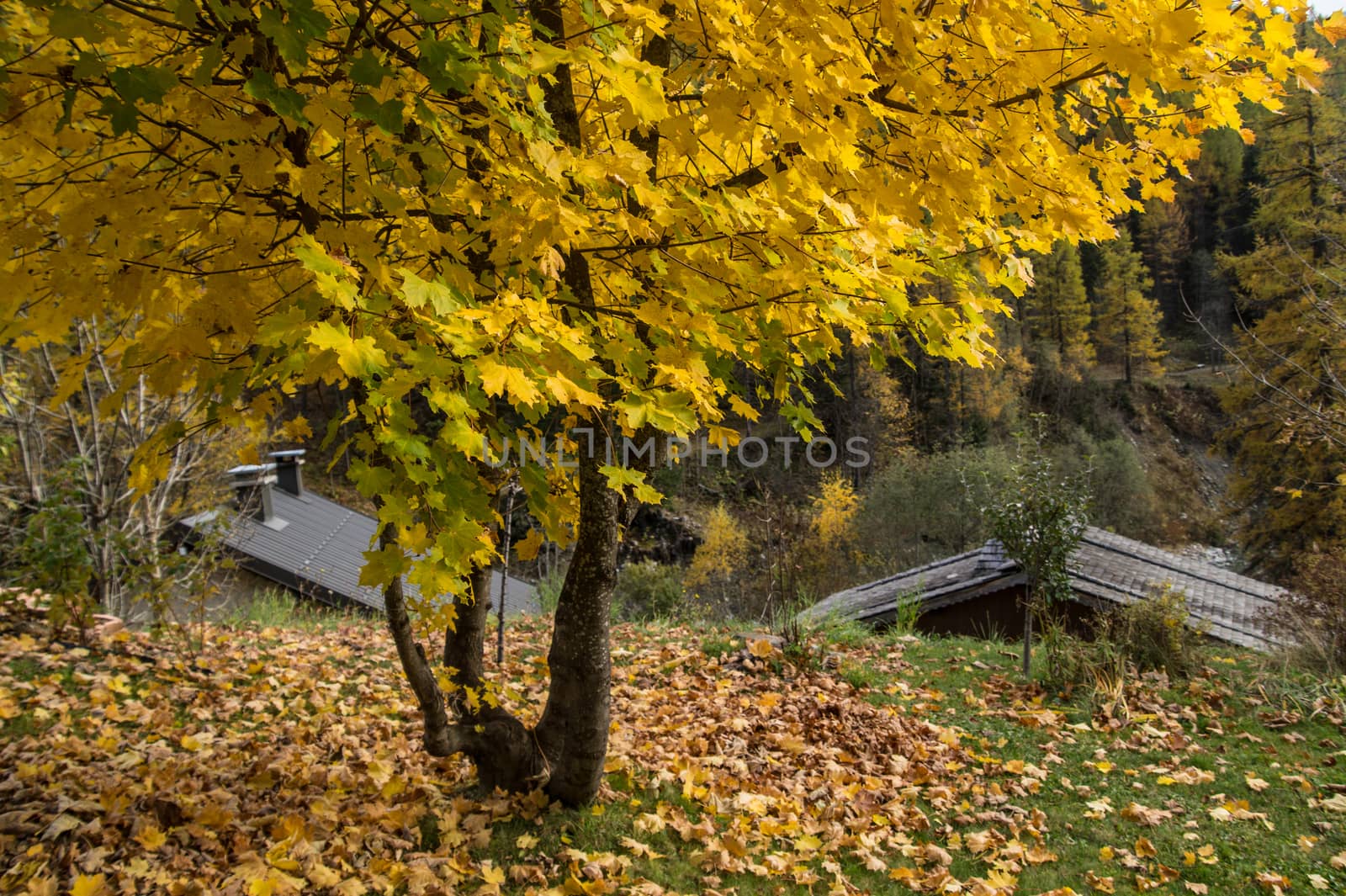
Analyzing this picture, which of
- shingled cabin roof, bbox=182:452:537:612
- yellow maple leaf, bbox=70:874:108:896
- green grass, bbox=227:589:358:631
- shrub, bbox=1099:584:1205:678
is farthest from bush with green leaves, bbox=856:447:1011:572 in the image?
yellow maple leaf, bbox=70:874:108:896

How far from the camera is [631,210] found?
286 centimetres

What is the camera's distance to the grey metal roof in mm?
12562

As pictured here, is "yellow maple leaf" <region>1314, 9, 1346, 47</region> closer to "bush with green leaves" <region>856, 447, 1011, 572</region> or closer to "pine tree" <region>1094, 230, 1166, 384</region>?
"bush with green leaves" <region>856, 447, 1011, 572</region>

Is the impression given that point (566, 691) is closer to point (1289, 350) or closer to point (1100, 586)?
point (1100, 586)

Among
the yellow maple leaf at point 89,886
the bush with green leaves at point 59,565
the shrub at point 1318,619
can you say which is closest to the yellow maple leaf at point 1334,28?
the yellow maple leaf at point 89,886

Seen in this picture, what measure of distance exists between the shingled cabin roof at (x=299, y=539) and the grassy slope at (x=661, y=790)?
384 cm

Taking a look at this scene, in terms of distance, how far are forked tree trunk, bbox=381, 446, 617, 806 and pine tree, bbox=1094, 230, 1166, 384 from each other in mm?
48747

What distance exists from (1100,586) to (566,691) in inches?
415

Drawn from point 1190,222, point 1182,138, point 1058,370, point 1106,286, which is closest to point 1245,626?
point 1182,138

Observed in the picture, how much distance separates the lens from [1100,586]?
1145 centimetres

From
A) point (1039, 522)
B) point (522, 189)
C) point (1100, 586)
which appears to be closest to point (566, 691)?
point (522, 189)

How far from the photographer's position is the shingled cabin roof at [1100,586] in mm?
10969

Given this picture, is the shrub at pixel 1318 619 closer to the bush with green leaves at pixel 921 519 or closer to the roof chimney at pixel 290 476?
the bush with green leaves at pixel 921 519

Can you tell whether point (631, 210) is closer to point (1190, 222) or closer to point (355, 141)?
point (355, 141)
